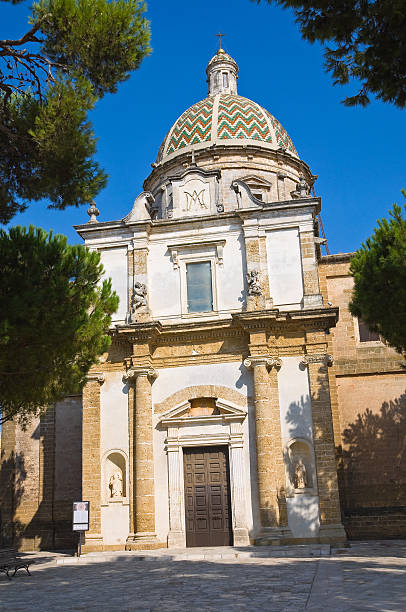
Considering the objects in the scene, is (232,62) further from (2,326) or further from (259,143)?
(2,326)

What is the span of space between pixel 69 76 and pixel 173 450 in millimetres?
11334

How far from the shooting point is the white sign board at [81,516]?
56.0 feet

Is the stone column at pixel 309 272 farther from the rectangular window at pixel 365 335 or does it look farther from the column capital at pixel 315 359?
the rectangular window at pixel 365 335

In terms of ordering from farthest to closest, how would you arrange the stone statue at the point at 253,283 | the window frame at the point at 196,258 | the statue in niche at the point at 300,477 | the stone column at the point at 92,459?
the window frame at the point at 196,258
the stone statue at the point at 253,283
the stone column at the point at 92,459
the statue in niche at the point at 300,477

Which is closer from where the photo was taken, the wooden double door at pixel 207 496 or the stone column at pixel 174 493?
the stone column at pixel 174 493

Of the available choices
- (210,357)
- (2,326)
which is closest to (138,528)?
(210,357)

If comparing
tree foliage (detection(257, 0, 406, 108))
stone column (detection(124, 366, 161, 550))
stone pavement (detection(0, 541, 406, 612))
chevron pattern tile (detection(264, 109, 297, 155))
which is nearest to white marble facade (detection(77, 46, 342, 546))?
stone column (detection(124, 366, 161, 550))

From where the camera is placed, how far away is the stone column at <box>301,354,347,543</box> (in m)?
17.1

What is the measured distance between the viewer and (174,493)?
18.0m

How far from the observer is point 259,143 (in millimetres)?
26906

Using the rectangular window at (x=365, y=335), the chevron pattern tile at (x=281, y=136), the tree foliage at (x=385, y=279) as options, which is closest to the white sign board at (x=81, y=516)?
the tree foliage at (x=385, y=279)

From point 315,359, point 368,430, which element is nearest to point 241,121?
point 315,359

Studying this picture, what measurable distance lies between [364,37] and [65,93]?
13.1ft

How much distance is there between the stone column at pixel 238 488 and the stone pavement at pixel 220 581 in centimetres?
72
